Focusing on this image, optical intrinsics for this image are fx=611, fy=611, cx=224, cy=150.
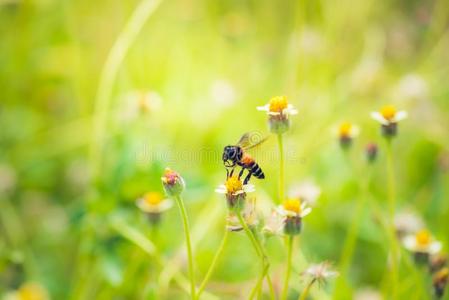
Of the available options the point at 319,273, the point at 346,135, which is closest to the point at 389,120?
the point at 346,135

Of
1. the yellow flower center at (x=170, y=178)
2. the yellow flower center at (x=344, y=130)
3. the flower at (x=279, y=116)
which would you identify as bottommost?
the yellow flower center at (x=170, y=178)

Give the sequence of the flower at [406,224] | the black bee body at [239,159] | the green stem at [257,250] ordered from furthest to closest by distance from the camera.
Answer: the flower at [406,224] → the black bee body at [239,159] → the green stem at [257,250]

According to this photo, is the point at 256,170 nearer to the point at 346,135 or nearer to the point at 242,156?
the point at 242,156

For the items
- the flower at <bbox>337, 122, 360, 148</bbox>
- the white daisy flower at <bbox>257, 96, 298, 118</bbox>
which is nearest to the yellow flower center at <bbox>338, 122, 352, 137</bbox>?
the flower at <bbox>337, 122, 360, 148</bbox>

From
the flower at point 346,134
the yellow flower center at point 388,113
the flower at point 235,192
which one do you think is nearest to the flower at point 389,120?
the yellow flower center at point 388,113

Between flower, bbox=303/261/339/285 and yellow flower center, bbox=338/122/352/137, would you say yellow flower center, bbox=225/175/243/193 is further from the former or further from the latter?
yellow flower center, bbox=338/122/352/137

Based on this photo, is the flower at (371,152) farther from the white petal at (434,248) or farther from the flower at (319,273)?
the flower at (319,273)

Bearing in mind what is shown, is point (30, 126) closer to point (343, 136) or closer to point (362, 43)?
point (343, 136)
